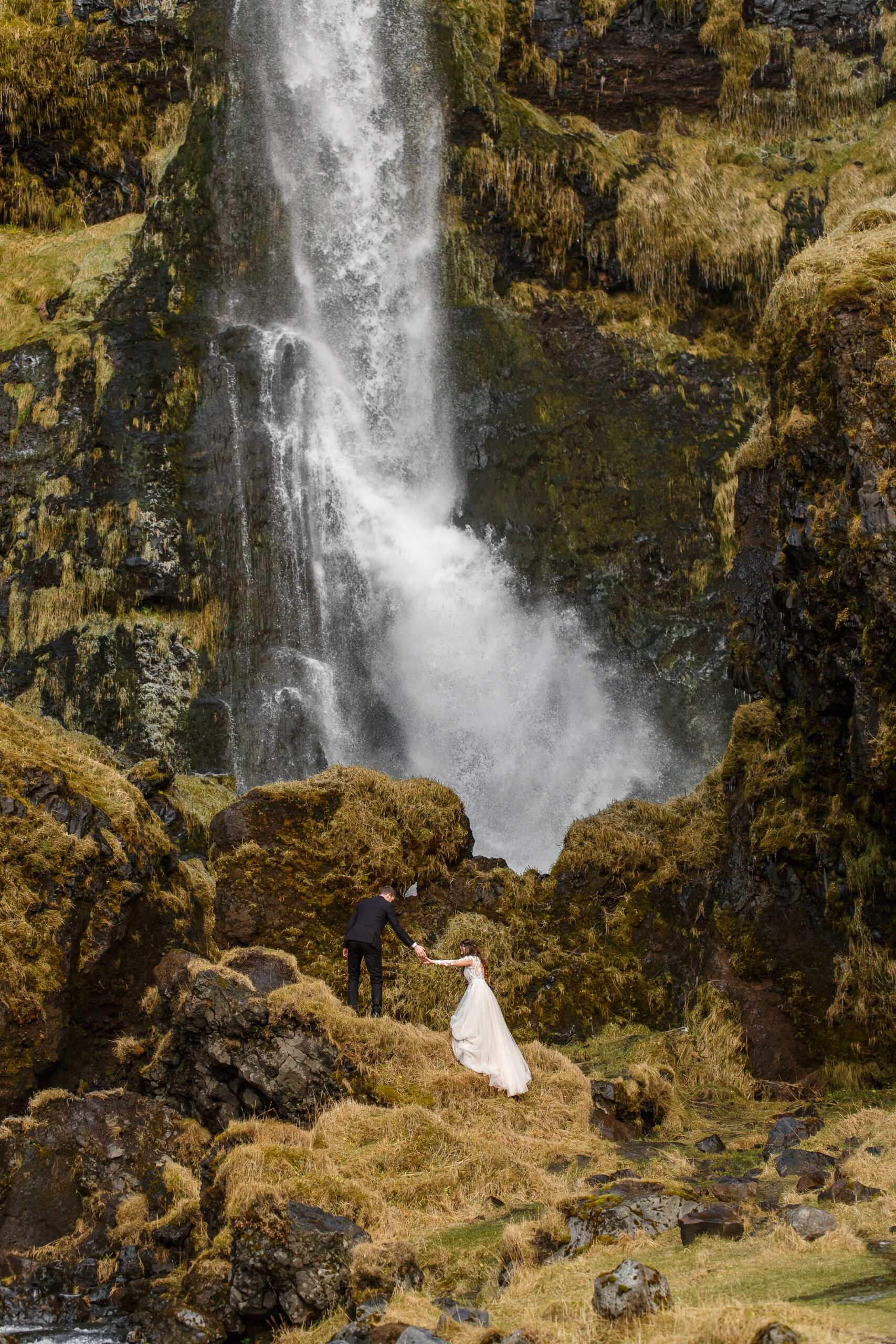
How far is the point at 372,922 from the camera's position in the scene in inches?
420

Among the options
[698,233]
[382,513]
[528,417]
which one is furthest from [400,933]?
[698,233]

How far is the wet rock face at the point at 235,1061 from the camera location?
8836 millimetres

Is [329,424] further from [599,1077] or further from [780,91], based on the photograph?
[599,1077]

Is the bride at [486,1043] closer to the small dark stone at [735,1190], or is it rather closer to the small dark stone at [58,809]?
the small dark stone at [735,1190]

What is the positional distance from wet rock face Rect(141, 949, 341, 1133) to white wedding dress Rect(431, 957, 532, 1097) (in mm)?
1371

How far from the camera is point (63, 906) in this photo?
9492 millimetres

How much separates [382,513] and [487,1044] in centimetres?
1725

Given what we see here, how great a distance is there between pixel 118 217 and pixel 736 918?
24747 mm

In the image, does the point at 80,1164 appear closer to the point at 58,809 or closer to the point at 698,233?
the point at 58,809

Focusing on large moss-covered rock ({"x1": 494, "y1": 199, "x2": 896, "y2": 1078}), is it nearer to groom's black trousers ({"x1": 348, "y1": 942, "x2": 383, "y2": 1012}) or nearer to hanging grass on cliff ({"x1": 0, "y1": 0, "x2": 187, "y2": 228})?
groom's black trousers ({"x1": 348, "y1": 942, "x2": 383, "y2": 1012})

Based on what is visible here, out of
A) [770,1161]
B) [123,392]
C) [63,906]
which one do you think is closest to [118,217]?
[123,392]

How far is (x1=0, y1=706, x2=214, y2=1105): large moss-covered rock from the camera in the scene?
29.1 ft

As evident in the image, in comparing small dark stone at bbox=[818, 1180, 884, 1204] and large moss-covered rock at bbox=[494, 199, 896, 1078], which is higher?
large moss-covered rock at bbox=[494, 199, 896, 1078]

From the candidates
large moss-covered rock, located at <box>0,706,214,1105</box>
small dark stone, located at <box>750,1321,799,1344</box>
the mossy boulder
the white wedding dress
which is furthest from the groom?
small dark stone, located at <box>750,1321,799,1344</box>
